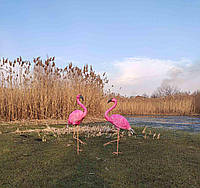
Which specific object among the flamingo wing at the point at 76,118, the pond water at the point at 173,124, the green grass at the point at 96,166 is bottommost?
the pond water at the point at 173,124

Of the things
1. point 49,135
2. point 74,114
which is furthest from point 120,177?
point 49,135

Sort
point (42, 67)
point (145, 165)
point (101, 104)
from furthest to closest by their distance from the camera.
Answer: point (101, 104) → point (42, 67) → point (145, 165)

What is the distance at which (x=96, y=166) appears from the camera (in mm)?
2672

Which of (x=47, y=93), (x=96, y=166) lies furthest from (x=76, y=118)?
(x=47, y=93)

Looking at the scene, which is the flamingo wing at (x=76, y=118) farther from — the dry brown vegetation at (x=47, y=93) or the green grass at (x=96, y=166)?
the dry brown vegetation at (x=47, y=93)

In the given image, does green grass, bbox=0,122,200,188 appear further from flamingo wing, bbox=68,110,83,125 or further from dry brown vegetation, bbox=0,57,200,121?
dry brown vegetation, bbox=0,57,200,121

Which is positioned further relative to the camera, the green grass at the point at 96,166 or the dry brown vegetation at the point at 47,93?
the dry brown vegetation at the point at 47,93

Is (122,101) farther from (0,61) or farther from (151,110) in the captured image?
(0,61)

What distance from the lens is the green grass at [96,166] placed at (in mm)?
2180

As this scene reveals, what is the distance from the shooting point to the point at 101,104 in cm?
1096

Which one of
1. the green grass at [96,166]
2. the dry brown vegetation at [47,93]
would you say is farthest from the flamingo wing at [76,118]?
the dry brown vegetation at [47,93]

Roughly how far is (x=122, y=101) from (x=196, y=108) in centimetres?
588

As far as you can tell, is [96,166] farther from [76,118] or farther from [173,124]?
[173,124]

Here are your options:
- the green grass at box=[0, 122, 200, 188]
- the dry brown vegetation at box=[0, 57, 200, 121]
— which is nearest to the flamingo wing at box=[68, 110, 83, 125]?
the green grass at box=[0, 122, 200, 188]
